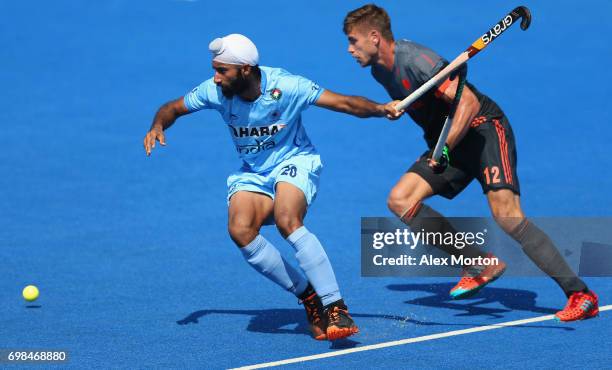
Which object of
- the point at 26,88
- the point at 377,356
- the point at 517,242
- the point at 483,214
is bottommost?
the point at 377,356

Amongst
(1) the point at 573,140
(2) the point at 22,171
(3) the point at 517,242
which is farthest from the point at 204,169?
(3) the point at 517,242

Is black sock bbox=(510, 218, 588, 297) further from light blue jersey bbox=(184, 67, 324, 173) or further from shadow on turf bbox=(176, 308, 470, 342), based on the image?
light blue jersey bbox=(184, 67, 324, 173)

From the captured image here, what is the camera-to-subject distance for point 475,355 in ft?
24.7

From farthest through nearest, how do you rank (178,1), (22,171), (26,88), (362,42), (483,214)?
(178,1) < (26,88) < (22,171) < (483,214) < (362,42)

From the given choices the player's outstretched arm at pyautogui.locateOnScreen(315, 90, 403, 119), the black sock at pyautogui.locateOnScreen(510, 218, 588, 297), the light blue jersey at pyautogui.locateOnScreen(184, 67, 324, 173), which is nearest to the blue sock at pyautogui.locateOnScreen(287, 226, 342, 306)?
the light blue jersey at pyautogui.locateOnScreen(184, 67, 324, 173)

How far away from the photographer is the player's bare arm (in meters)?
8.03

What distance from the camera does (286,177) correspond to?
7957 mm

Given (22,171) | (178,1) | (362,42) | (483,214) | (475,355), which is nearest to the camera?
(475,355)

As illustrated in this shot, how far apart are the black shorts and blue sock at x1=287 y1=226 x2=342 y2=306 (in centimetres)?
123

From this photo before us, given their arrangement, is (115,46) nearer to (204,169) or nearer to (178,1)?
(178,1)

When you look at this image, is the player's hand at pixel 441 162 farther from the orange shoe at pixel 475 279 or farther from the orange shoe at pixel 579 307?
the orange shoe at pixel 579 307

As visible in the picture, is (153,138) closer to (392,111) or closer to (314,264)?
(314,264)

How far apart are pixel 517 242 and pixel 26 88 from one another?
9903mm

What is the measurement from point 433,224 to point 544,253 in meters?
0.87
